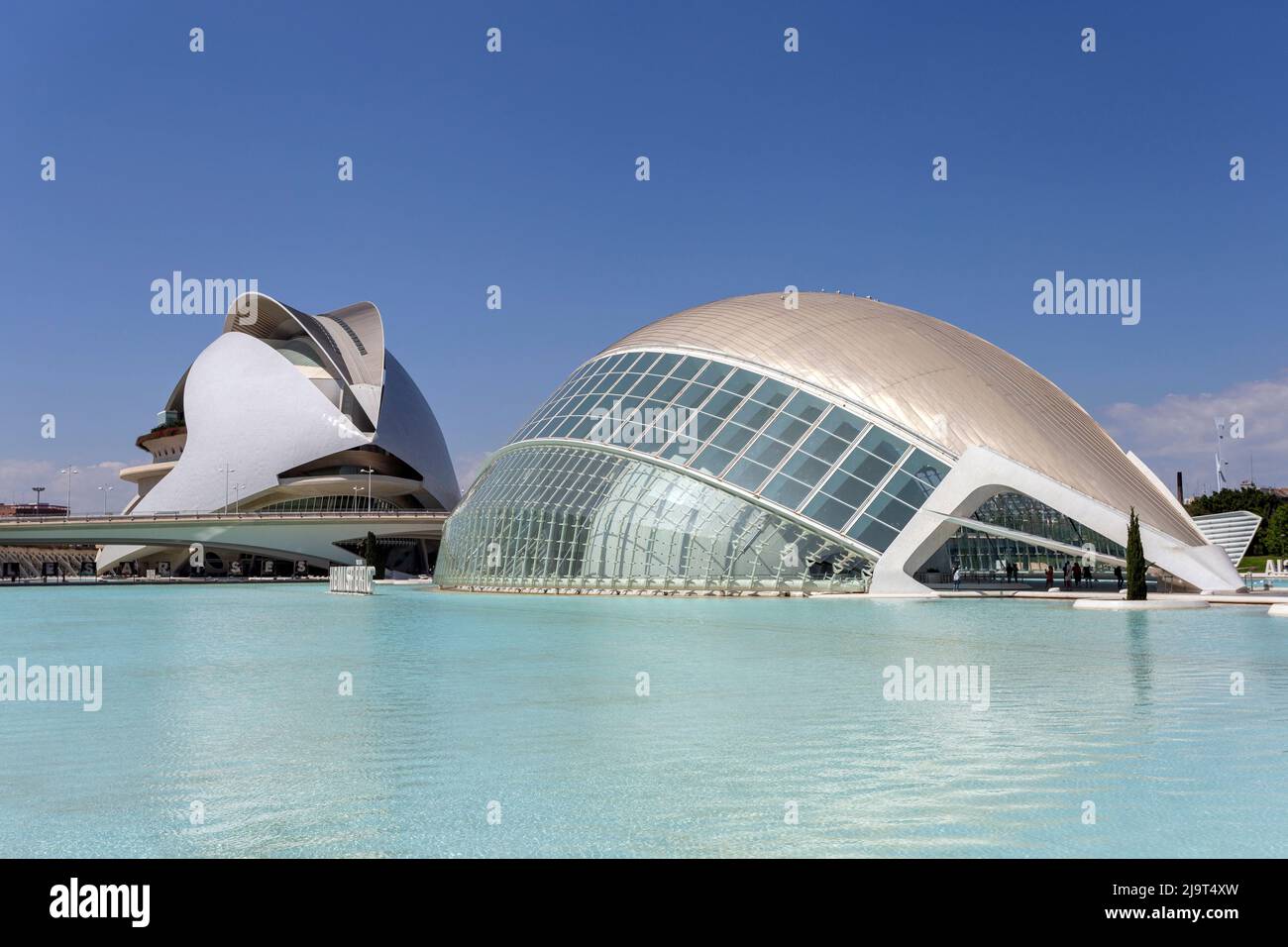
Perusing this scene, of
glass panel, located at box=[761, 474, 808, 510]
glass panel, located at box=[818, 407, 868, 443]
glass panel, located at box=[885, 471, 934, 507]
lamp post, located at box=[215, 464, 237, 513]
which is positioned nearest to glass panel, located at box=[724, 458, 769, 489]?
glass panel, located at box=[761, 474, 808, 510]

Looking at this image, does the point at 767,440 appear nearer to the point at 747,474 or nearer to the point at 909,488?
the point at 747,474

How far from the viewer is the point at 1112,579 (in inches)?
1722

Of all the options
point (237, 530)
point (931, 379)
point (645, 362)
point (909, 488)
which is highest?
point (645, 362)

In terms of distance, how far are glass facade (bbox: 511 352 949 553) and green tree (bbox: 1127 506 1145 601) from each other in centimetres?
551

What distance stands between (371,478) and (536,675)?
77136 millimetres

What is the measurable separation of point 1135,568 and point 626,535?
14.6m

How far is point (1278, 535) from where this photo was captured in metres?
75.2

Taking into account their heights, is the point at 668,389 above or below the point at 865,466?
above

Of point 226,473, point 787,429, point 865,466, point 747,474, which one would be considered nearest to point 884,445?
point 865,466

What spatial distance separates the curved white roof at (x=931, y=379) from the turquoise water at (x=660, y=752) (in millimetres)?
12652

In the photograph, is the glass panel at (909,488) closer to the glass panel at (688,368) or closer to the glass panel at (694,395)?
the glass panel at (694,395)

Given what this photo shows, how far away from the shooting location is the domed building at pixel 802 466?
29.6m

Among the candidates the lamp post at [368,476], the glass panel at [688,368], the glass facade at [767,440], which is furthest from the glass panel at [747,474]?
the lamp post at [368,476]
